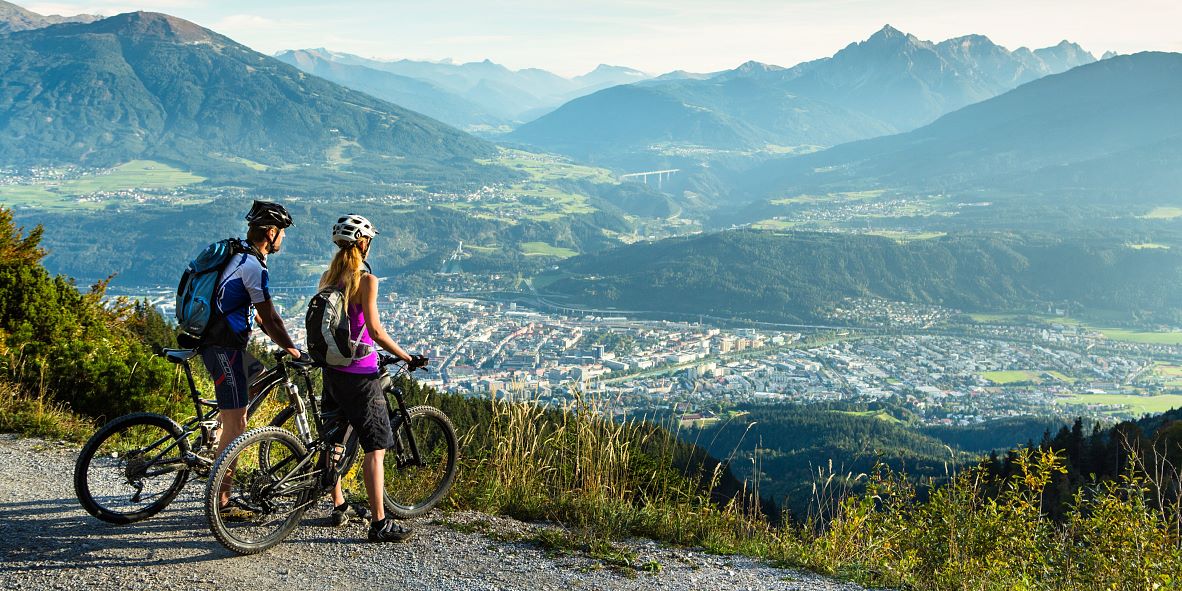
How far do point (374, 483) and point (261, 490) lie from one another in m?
0.67

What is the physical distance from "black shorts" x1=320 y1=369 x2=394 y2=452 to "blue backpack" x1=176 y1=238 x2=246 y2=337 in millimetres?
872

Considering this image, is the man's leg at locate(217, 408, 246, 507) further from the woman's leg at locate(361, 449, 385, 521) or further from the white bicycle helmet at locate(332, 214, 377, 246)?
the white bicycle helmet at locate(332, 214, 377, 246)

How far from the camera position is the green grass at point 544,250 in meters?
159

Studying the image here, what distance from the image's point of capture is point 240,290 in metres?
5.61

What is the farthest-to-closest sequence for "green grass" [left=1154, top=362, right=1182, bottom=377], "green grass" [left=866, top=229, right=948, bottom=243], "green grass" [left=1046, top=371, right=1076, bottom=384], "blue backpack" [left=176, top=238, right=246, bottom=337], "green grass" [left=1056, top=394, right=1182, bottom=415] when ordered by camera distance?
"green grass" [left=866, top=229, right=948, bottom=243] → "green grass" [left=1154, top=362, right=1182, bottom=377] → "green grass" [left=1046, top=371, right=1076, bottom=384] → "green grass" [left=1056, top=394, right=1182, bottom=415] → "blue backpack" [left=176, top=238, right=246, bottom=337]

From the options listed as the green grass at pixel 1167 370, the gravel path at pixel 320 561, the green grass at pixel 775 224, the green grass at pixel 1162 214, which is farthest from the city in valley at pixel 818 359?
the green grass at pixel 1162 214

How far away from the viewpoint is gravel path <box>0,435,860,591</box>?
4891 millimetres

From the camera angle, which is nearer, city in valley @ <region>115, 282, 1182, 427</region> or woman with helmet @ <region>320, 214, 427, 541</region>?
woman with helmet @ <region>320, 214, 427, 541</region>

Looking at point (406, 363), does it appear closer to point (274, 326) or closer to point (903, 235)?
point (274, 326)

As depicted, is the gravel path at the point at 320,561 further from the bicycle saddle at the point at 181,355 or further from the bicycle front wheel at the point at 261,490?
the bicycle saddle at the point at 181,355

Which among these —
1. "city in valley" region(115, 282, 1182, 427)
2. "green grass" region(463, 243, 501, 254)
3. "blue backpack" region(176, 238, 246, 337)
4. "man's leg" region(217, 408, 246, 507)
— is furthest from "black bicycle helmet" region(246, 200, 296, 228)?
"green grass" region(463, 243, 501, 254)

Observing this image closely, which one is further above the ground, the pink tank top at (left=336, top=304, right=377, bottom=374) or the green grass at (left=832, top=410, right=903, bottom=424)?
the pink tank top at (left=336, top=304, right=377, bottom=374)

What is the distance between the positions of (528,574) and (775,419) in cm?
5433

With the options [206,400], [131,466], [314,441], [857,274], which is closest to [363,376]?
[314,441]
